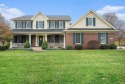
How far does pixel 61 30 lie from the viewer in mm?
37312

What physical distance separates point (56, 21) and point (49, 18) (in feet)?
5.26

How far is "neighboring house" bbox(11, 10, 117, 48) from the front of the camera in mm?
34000

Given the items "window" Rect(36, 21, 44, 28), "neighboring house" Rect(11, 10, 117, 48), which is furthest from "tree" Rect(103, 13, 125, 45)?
"window" Rect(36, 21, 44, 28)

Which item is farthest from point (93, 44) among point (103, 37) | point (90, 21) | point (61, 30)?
point (61, 30)

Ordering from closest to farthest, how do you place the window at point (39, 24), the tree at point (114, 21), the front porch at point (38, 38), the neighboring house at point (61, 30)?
the neighboring house at point (61, 30), the window at point (39, 24), the front porch at point (38, 38), the tree at point (114, 21)

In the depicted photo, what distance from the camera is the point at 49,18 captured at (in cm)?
3959

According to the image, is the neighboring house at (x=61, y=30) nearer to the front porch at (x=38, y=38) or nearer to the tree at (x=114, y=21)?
the front porch at (x=38, y=38)

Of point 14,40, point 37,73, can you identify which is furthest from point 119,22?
point 37,73

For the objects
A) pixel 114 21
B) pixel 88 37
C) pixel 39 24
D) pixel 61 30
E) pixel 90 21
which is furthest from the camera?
pixel 114 21

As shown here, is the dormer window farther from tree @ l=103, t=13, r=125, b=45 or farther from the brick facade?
tree @ l=103, t=13, r=125, b=45

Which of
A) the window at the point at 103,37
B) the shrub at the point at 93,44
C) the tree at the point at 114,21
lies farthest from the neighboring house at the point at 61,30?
the tree at the point at 114,21

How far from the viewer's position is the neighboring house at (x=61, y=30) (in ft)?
112

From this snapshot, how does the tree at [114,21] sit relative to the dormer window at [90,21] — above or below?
above

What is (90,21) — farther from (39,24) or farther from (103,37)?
(39,24)
